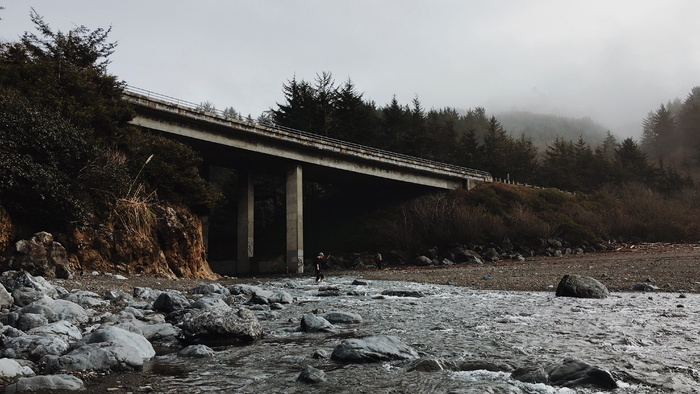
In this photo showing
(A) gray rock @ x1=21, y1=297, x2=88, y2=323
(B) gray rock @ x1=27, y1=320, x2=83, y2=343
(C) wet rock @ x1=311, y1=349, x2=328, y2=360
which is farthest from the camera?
(A) gray rock @ x1=21, y1=297, x2=88, y2=323

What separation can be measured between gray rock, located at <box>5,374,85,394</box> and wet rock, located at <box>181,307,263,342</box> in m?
2.81

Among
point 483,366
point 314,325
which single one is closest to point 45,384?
point 314,325

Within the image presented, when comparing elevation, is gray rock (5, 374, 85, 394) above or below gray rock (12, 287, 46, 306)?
below

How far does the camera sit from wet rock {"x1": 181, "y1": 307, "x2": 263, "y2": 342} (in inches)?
310

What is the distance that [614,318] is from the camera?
966cm

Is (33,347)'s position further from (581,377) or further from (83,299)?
(581,377)

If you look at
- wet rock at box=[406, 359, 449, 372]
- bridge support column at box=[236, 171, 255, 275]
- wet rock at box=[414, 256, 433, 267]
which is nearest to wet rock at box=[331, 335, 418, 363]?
wet rock at box=[406, 359, 449, 372]

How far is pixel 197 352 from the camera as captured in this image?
680cm

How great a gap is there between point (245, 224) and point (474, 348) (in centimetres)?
4428

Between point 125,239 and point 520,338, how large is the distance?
20110 mm

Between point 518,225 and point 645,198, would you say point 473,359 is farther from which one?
point 645,198

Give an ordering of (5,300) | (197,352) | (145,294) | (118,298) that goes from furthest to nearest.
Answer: (145,294), (118,298), (5,300), (197,352)

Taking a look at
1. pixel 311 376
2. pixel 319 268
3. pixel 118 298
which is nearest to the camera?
pixel 311 376

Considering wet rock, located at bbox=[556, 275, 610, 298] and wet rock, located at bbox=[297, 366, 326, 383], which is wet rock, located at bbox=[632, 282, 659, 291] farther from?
wet rock, located at bbox=[297, 366, 326, 383]
